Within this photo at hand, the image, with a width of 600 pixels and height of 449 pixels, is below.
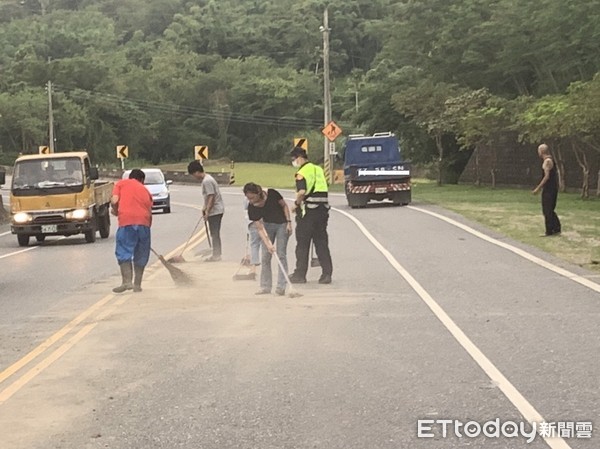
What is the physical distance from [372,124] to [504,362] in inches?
1823

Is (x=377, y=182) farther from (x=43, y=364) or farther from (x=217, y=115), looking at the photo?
(x=217, y=115)

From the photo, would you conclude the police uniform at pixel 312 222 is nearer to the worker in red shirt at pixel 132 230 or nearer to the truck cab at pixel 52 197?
the worker in red shirt at pixel 132 230

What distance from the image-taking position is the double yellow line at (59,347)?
8.02 metres

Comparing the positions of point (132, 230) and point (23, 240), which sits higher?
point (132, 230)

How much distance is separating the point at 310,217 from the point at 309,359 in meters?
5.41

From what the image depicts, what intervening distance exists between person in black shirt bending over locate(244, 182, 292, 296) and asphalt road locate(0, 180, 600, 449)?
38 cm

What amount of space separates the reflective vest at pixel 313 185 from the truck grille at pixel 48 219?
1048 cm

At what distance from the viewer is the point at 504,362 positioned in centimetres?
828

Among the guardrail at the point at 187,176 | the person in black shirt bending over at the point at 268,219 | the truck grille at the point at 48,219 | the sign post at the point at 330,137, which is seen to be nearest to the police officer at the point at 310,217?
the person in black shirt bending over at the point at 268,219

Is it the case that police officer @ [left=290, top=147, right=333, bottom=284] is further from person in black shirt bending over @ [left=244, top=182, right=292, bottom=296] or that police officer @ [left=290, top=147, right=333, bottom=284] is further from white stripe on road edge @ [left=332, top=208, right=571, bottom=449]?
white stripe on road edge @ [left=332, top=208, right=571, bottom=449]

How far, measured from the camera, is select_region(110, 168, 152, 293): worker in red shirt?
44.5 feet

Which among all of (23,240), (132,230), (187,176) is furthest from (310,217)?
(187,176)

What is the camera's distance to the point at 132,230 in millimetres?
13602

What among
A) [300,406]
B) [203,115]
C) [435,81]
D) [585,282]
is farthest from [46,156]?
[203,115]
